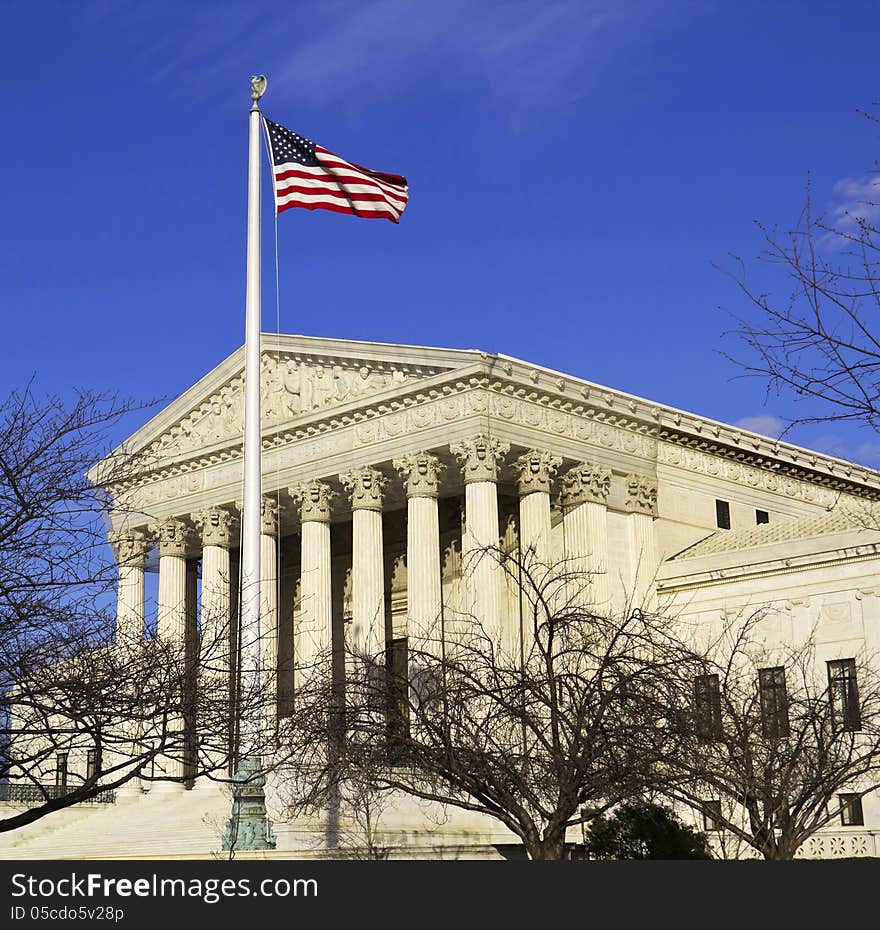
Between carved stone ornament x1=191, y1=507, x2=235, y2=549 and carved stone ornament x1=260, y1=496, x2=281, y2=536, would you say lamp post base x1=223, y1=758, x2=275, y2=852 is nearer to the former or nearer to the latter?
carved stone ornament x1=260, y1=496, x2=281, y2=536

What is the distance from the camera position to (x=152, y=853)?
4106 centimetres

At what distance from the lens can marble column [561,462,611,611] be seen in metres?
51.3

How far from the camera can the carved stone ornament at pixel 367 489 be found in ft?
172

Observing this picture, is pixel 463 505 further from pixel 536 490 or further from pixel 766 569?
pixel 766 569

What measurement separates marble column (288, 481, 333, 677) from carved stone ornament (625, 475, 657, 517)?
11.2 metres

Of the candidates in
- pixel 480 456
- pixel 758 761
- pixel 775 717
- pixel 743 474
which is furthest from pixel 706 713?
pixel 743 474

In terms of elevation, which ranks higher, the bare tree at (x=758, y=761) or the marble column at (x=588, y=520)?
the marble column at (x=588, y=520)

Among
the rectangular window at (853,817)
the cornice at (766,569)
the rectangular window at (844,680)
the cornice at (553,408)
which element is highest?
the cornice at (553,408)

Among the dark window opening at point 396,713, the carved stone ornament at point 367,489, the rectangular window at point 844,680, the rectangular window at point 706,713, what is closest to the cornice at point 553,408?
the carved stone ornament at point 367,489

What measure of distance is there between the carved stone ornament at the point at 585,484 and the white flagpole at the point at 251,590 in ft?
75.8

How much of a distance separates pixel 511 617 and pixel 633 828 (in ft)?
71.4

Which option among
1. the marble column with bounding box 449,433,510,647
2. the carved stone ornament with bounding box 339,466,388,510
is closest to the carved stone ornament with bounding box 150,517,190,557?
the carved stone ornament with bounding box 339,466,388,510

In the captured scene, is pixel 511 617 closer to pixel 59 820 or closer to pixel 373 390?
pixel 373 390

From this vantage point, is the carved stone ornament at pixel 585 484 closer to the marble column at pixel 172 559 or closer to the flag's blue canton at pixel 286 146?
the marble column at pixel 172 559
